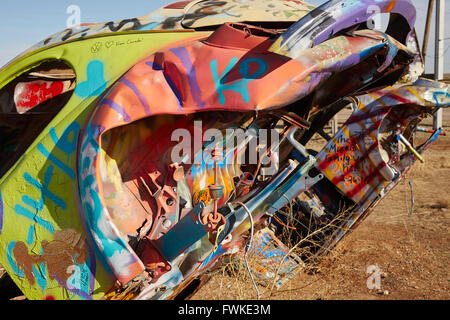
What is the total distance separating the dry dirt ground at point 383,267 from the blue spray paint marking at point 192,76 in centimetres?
164

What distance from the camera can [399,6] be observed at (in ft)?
9.71

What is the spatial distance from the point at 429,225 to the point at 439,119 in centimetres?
777

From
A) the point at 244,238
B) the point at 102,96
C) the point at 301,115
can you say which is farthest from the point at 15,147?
the point at 301,115

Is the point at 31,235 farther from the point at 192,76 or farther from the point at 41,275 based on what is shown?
the point at 192,76

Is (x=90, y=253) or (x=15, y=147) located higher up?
(x=15, y=147)

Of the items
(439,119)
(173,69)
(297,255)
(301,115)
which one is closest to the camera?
(173,69)

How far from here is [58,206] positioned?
2.80m

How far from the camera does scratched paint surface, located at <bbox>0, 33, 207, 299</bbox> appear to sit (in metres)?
2.77

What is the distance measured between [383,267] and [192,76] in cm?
314

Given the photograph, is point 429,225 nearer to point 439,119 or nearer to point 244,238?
point 244,238

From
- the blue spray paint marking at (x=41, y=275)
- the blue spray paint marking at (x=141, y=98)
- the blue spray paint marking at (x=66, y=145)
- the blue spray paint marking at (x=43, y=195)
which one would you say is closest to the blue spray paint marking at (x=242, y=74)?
the blue spray paint marking at (x=141, y=98)

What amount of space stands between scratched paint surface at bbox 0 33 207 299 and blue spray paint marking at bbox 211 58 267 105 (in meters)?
0.52

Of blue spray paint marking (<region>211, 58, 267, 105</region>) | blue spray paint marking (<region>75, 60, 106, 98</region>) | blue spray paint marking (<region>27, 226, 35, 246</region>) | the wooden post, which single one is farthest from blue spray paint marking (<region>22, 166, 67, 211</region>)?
the wooden post

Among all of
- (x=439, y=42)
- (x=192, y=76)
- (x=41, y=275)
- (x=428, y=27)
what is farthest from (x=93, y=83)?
(x=439, y=42)
